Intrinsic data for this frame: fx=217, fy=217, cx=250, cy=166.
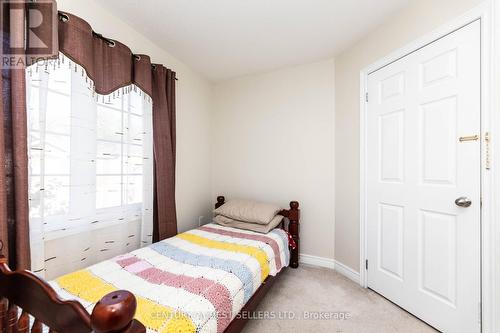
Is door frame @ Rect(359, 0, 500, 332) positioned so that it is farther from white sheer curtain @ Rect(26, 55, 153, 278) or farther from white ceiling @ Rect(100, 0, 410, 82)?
white sheer curtain @ Rect(26, 55, 153, 278)

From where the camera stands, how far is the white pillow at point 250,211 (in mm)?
2346

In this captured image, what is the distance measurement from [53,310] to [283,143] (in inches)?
99.7

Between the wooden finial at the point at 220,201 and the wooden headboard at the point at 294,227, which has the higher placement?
the wooden finial at the point at 220,201

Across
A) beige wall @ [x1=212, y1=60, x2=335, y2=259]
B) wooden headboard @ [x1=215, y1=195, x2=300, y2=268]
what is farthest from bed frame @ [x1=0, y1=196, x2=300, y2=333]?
beige wall @ [x1=212, y1=60, x2=335, y2=259]

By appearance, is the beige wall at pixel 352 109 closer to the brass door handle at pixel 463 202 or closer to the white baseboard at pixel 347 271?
the white baseboard at pixel 347 271

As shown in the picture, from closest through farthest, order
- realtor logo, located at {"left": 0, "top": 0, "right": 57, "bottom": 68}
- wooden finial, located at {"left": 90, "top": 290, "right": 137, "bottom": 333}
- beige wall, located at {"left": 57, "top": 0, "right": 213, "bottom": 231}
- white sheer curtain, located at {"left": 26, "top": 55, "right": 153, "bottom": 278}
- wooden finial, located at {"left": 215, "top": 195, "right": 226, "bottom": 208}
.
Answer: wooden finial, located at {"left": 90, "top": 290, "right": 137, "bottom": 333}, realtor logo, located at {"left": 0, "top": 0, "right": 57, "bottom": 68}, white sheer curtain, located at {"left": 26, "top": 55, "right": 153, "bottom": 278}, beige wall, located at {"left": 57, "top": 0, "right": 213, "bottom": 231}, wooden finial, located at {"left": 215, "top": 195, "right": 226, "bottom": 208}

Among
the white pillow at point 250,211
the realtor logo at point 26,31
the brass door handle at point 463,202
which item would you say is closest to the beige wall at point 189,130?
the white pillow at point 250,211

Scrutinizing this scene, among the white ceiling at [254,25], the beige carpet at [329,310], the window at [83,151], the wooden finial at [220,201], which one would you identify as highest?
the white ceiling at [254,25]

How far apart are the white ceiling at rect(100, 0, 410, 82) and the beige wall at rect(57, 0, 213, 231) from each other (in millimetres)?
109

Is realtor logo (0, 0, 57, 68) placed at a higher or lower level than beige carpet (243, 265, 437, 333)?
higher

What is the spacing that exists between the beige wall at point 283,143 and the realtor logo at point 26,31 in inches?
81.7

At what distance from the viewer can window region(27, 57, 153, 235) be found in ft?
4.43

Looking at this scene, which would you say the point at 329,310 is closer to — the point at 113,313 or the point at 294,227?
the point at 294,227

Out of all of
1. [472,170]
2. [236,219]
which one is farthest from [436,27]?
[236,219]
